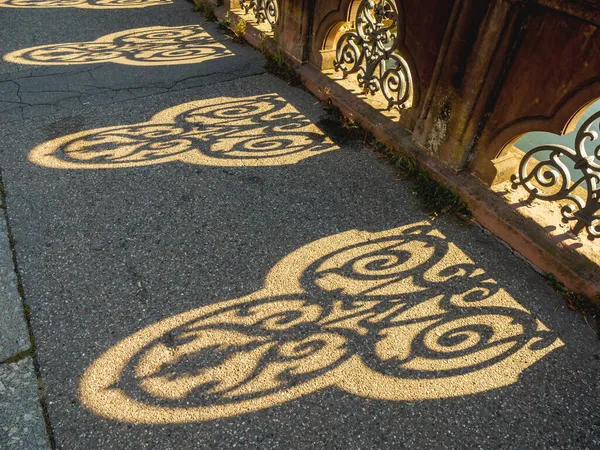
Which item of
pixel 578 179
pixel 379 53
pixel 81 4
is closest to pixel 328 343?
pixel 578 179

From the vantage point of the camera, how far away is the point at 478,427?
2.41 meters

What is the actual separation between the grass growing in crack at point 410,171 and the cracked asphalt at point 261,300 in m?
0.09

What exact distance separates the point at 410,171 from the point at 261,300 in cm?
195

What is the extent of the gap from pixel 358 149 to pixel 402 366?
91.8 inches

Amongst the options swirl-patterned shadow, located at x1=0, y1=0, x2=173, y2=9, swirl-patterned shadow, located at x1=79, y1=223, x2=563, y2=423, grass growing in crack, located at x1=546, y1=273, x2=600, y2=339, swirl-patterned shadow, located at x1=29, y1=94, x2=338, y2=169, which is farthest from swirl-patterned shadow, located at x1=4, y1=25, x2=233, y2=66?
grass growing in crack, located at x1=546, y1=273, x2=600, y2=339

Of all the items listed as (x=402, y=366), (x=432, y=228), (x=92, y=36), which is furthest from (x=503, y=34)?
(x=92, y=36)

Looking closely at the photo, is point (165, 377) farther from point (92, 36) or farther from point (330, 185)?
point (92, 36)

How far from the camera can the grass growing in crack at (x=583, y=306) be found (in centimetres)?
294

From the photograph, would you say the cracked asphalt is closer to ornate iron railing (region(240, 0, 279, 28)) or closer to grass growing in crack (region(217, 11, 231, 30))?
ornate iron railing (region(240, 0, 279, 28))

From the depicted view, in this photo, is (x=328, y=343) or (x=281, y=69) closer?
(x=328, y=343)

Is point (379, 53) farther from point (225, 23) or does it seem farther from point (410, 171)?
point (225, 23)

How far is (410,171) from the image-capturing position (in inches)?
157

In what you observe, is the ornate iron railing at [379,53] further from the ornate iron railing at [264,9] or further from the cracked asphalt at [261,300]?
the ornate iron railing at [264,9]

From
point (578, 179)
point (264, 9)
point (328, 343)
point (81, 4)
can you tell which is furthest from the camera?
point (81, 4)
